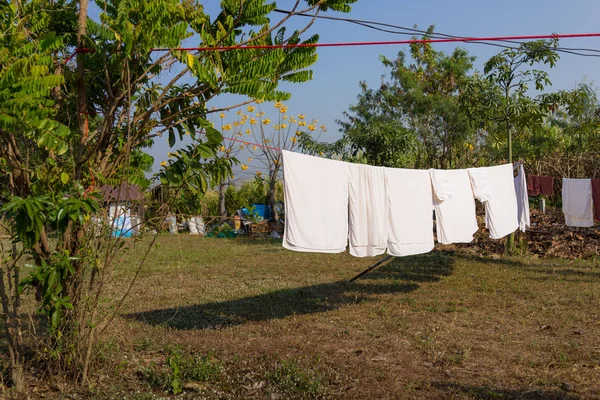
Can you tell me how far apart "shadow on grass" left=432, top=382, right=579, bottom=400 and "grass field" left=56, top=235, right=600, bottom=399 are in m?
0.02

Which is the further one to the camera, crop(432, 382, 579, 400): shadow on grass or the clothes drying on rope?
the clothes drying on rope

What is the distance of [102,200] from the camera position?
14.7ft

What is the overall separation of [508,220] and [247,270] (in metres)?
4.77

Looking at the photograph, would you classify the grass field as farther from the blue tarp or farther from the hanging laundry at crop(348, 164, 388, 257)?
the blue tarp

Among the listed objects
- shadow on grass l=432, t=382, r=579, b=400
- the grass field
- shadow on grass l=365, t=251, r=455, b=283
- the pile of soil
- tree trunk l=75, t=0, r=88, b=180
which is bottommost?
shadow on grass l=432, t=382, r=579, b=400

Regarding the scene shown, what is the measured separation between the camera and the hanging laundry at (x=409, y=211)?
21.8 ft

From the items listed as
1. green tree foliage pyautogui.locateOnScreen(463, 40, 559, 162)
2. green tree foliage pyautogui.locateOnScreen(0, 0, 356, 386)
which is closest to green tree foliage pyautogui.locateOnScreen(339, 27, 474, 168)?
green tree foliage pyautogui.locateOnScreen(463, 40, 559, 162)

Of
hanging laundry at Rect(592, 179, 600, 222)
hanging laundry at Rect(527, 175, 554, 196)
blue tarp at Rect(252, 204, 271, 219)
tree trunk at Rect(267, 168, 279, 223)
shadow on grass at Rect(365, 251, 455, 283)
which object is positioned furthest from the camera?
blue tarp at Rect(252, 204, 271, 219)

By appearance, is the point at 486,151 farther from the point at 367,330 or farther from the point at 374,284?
the point at 367,330

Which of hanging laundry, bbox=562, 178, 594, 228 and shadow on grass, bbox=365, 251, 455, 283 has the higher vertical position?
hanging laundry, bbox=562, 178, 594, 228

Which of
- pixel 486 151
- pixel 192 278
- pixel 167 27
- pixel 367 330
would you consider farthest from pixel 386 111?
pixel 167 27

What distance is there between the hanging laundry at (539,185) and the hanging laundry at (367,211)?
615 centimetres

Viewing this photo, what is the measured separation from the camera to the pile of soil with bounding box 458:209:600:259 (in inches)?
482

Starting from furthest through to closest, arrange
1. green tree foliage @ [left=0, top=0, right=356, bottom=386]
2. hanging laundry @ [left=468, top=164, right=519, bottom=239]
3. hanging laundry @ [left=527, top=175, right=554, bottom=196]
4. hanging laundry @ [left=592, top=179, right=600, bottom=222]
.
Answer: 1. hanging laundry @ [left=527, top=175, right=554, bottom=196]
2. hanging laundry @ [left=592, top=179, right=600, bottom=222]
3. hanging laundry @ [left=468, top=164, right=519, bottom=239]
4. green tree foliage @ [left=0, top=0, right=356, bottom=386]
